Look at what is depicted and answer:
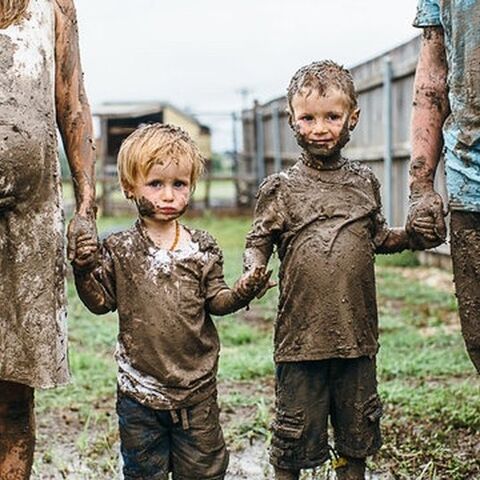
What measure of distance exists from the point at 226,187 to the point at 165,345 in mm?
35300

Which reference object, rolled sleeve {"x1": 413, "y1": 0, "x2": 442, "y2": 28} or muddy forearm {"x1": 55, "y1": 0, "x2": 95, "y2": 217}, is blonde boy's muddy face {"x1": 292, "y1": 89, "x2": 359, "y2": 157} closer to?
rolled sleeve {"x1": 413, "y1": 0, "x2": 442, "y2": 28}

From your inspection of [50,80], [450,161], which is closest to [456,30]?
[450,161]

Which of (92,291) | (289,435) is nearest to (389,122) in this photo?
(289,435)

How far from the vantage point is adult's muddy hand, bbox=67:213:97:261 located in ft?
11.1

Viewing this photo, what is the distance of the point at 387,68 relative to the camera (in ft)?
38.1

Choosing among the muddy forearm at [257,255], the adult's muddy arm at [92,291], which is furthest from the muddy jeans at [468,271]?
the adult's muddy arm at [92,291]

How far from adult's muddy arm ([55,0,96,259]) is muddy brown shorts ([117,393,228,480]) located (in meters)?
0.62

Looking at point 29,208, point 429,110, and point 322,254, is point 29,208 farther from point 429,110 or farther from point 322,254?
point 429,110

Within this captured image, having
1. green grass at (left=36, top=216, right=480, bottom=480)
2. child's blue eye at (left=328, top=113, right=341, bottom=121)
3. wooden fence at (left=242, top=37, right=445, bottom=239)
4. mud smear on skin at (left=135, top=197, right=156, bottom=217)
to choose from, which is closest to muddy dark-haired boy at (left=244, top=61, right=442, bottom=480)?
child's blue eye at (left=328, top=113, right=341, bottom=121)

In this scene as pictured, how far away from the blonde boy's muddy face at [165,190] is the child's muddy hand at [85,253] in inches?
8.1

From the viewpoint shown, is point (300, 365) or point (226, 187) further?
point (226, 187)

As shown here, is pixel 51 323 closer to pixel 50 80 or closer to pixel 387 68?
pixel 50 80

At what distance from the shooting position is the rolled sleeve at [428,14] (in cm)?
364

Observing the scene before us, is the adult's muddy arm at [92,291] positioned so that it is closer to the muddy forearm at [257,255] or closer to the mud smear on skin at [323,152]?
the muddy forearm at [257,255]
